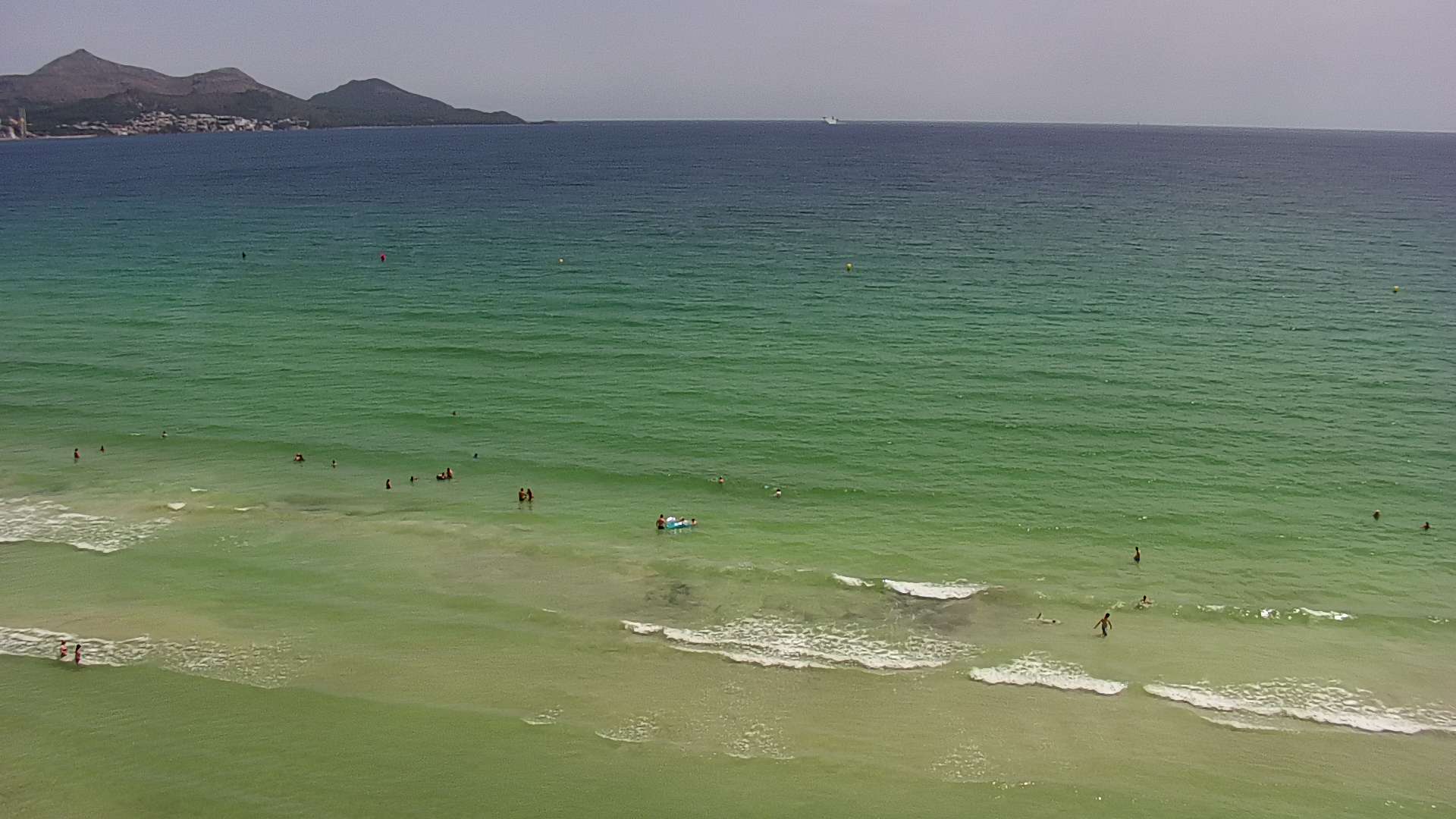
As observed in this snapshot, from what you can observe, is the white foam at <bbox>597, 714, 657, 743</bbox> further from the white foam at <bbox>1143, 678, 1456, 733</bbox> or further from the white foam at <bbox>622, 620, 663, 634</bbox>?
the white foam at <bbox>1143, 678, 1456, 733</bbox>

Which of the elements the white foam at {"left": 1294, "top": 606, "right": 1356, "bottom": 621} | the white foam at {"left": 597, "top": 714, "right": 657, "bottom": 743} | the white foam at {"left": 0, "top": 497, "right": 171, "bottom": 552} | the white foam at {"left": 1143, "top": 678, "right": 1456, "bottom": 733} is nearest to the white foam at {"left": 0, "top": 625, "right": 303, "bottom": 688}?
the white foam at {"left": 0, "top": 497, "right": 171, "bottom": 552}

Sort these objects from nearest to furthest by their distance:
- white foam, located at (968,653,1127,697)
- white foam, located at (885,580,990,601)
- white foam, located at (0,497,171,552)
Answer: white foam, located at (968,653,1127,697), white foam, located at (885,580,990,601), white foam, located at (0,497,171,552)

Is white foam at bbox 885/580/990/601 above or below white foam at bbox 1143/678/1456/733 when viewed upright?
above

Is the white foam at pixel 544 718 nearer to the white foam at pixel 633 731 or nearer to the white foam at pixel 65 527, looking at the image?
the white foam at pixel 633 731

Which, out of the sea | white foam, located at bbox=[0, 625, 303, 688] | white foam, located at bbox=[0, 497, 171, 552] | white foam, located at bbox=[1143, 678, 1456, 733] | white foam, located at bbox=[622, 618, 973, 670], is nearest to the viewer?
the sea

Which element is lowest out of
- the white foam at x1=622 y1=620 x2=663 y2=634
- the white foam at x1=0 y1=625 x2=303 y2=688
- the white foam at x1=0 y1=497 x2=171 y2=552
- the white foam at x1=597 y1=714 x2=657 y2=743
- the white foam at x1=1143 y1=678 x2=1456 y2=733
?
the white foam at x1=597 y1=714 x2=657 y2=743

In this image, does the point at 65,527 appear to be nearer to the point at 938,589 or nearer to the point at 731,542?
the point at 731,542

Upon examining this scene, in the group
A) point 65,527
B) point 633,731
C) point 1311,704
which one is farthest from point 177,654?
point 1311,704
